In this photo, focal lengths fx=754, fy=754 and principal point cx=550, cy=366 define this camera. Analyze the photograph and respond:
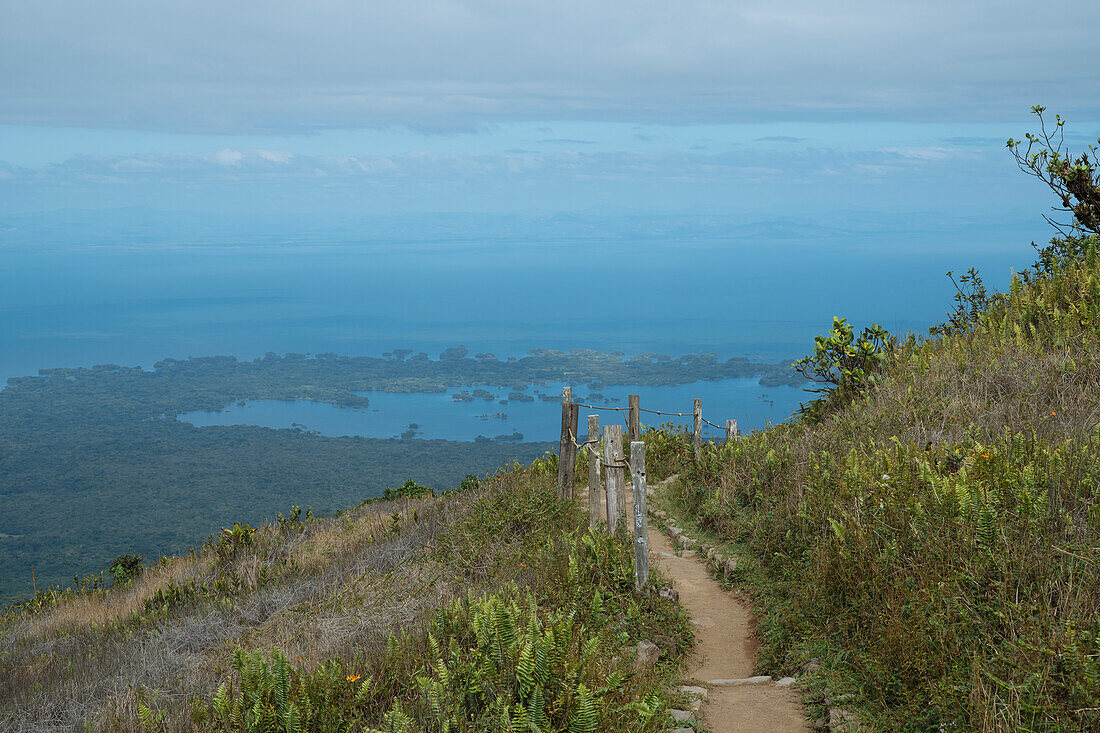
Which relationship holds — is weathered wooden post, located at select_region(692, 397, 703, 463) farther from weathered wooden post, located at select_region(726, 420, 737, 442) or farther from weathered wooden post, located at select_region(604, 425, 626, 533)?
weathered wooden post, located at select_region(604, 425, 626, 533)

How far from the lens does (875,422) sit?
962 centimetres

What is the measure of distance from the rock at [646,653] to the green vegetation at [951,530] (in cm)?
96

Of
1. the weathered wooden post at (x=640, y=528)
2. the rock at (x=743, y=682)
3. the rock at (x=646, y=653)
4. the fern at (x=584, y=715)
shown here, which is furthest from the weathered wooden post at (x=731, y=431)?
the fern at (x=584, y=715)

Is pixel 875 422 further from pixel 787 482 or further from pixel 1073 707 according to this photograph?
pixel 1073 707

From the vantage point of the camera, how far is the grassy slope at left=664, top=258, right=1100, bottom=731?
450 cm

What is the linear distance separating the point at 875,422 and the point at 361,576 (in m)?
6.82

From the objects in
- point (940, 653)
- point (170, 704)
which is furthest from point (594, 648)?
point (170, 704)

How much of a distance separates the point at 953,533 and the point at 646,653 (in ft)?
8.59

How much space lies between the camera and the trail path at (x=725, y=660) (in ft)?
17.5

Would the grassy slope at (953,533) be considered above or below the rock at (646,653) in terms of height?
above

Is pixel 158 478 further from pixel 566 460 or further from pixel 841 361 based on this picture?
pixel 841 361

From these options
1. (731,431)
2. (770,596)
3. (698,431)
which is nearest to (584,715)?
(770,596)

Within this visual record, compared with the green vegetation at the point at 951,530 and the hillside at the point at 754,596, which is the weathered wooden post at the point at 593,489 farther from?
the green vegetation at the point at 951,530

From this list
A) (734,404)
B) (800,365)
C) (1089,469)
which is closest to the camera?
(1089,469)
